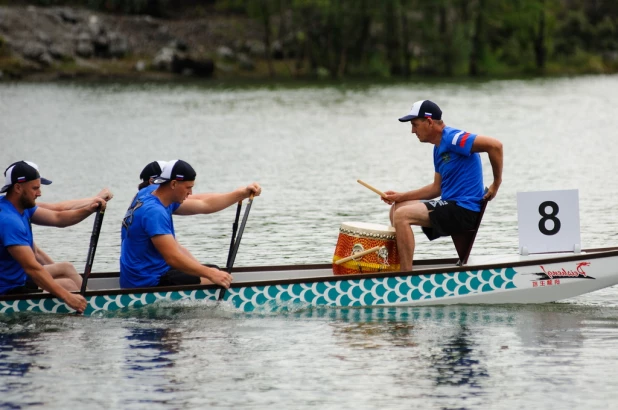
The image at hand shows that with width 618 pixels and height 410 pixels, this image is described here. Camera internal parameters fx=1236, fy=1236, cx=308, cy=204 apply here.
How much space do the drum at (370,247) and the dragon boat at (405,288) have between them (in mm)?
319

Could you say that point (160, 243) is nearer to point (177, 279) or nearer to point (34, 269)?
point (177, 279)

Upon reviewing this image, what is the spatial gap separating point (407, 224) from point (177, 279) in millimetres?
2449

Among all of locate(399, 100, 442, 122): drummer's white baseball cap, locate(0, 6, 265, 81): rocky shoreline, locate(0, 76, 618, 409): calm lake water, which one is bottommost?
locate(0, 76, 618, 409): calm lake water

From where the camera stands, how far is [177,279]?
500 inches

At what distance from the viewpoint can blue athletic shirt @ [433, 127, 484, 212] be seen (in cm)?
1291

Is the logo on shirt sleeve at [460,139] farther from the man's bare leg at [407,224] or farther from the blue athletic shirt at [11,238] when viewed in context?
the blue athletic shirt at [11,238]

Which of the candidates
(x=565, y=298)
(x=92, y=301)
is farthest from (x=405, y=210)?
(x=92, y=301)

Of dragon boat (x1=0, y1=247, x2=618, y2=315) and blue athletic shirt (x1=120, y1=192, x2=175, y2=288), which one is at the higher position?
blue athletic shirt (x1=120, y1=192, x2=175, y2=288)

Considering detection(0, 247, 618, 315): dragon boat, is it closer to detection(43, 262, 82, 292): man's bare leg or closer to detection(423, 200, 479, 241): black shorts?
detection(43, 262, 82, 292): man's bare leg

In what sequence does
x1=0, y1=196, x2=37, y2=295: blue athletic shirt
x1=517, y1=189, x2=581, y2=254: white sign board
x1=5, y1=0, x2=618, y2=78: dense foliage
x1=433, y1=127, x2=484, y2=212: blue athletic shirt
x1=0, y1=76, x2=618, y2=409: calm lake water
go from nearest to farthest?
x1=0, y1=76, x2=618, y2=409: calm lake water → x1=0, y1=196, x2=37, y2=295: blue athletic shirt → x1=517, y1=189, x2=581, y2=254: white sign board → x1=433, y1=127, x2=484, y2=212: blue athletic shirt → x1=5, y1=0, x2=618, y2=78: dense foliage

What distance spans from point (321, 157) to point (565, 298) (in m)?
19.5

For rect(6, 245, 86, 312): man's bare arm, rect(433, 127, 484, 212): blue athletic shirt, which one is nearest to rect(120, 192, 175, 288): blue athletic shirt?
rect(6, 245, 86, 312): man's bare arm

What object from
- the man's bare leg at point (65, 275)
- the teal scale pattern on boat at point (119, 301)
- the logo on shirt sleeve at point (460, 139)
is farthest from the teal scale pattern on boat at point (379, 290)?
the man's bare leg at point (65, 275)

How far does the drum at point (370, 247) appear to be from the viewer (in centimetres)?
1302
